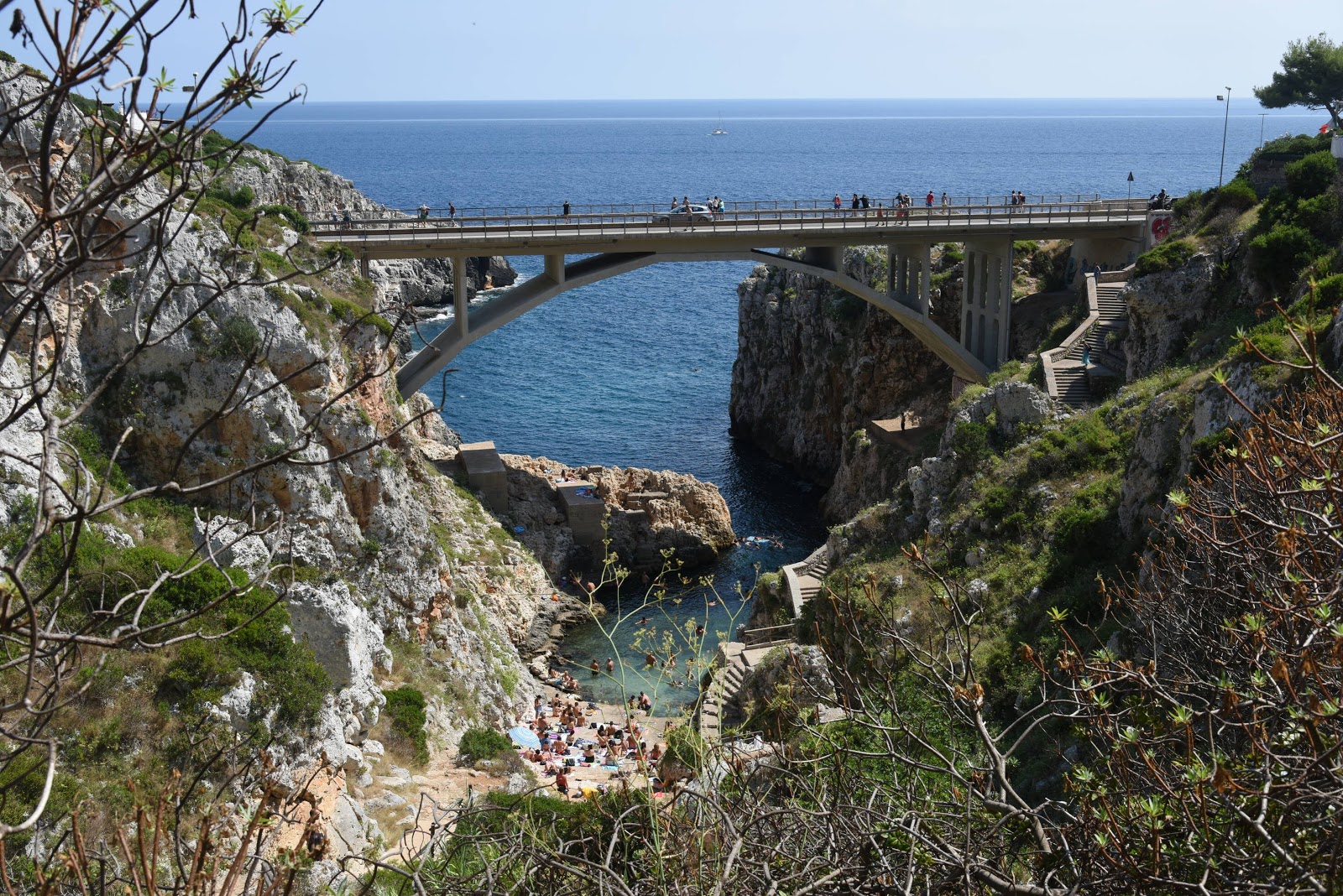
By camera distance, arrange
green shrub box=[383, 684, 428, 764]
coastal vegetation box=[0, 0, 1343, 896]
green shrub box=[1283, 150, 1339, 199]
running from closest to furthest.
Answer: coastal vegetation box=[0, 0, 1343, 896] → green shrub box=[383, 684, 428, 764] → green shrub box=[1283, 150, 1339, 199]

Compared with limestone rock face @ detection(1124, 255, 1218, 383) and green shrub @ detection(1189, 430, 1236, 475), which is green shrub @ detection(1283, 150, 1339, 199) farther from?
green shrub @ detection(1189, 430, 1236, 475)

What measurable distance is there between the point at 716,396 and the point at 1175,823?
6092 centimetres

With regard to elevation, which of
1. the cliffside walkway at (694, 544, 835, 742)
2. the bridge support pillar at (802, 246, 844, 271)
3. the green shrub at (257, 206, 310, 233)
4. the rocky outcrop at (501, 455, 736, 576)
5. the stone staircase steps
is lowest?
the rocky outcrop at (501, 455, 736, 576)

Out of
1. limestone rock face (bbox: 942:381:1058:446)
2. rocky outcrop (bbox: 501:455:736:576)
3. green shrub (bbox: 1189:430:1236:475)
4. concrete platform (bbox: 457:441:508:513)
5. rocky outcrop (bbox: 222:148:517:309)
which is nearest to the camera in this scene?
green shrub (bbox: 1189:430:1236:475)

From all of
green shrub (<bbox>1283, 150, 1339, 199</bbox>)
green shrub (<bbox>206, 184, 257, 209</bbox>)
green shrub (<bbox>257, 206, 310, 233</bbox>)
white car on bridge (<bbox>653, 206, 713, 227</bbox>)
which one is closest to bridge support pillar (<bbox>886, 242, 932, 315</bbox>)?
white car on bridge (<bbox>653, 206, 713, 227</bbox>)

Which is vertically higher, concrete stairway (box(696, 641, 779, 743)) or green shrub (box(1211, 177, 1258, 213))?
green shrub (box(1211, 177, 1258, 213))

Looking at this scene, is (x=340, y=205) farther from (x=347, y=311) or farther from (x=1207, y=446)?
(x=1207, y=446)

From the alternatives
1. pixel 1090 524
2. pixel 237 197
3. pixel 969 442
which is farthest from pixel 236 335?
pixel 1090 524

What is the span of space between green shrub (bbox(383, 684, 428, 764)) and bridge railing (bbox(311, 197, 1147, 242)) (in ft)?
54.5

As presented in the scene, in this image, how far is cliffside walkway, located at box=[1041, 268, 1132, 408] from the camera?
38.0 m

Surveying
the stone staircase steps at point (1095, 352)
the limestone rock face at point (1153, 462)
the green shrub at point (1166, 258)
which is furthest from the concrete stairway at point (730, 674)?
the green shrub at point (1166, 258)

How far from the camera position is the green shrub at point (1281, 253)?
33562mm

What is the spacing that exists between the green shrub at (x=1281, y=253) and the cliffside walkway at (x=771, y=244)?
10753 millimetres

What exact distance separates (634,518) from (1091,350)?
Answer: 57.4 feet
